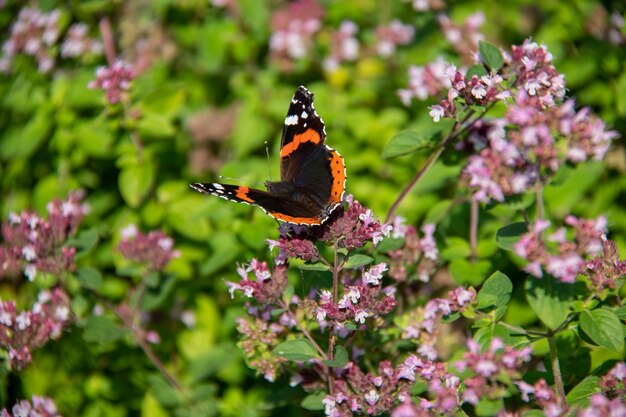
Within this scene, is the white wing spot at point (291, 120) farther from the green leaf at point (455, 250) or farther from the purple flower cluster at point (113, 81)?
the purple flower cluster at point (113, 81)

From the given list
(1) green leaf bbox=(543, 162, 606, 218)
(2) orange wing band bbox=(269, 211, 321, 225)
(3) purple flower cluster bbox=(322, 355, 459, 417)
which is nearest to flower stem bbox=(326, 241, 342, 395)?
(3) purple flower cluster bbox=(322, 355, 459, 417)

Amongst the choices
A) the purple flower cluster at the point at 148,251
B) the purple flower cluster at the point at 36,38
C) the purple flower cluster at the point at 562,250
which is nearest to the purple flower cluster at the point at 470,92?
the purple flower cluster at the point at 562,250

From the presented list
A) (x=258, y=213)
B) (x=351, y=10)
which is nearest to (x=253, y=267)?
(x=258, y=213)

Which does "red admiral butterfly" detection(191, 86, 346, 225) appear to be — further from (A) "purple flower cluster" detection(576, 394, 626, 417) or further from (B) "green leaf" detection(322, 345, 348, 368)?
(A) "purple flower cluster" detection(576, 394, 626, 417)

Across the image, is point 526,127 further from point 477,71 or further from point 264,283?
point 264,283

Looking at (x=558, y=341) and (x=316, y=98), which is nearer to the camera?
(x=558, y=341)

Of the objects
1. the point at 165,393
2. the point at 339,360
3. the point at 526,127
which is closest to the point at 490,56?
the point at 526,127

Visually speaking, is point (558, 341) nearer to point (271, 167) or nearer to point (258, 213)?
point (258, 213)
